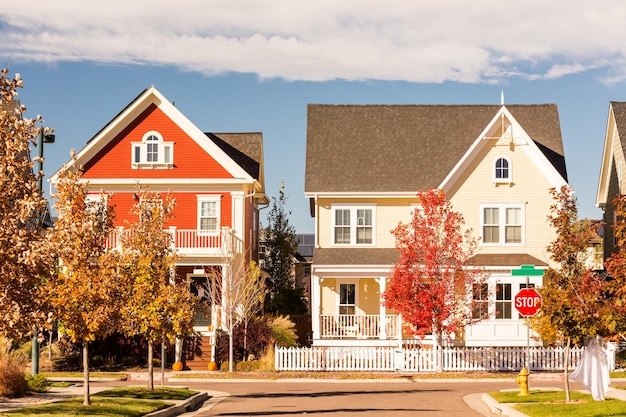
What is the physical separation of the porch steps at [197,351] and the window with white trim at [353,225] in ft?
24.5

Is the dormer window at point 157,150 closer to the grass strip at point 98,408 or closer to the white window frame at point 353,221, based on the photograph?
the white window frame at point 353,221

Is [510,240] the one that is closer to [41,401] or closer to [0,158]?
[41,401]

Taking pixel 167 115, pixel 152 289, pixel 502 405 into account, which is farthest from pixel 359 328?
pixel 502 405

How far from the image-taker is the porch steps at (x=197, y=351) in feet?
135

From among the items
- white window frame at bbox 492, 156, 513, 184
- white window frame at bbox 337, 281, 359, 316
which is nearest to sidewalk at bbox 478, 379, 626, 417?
white window frame at bbox 337, 281, 359, 316

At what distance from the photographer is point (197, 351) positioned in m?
41.3

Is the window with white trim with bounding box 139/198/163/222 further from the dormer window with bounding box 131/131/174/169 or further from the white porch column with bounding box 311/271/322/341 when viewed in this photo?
the dormer window with bounding box 131/131/174/169

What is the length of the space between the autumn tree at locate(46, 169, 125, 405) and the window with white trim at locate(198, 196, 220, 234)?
838 inches

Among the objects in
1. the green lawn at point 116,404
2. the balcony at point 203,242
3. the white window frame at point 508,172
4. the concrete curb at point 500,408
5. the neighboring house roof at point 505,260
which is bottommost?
the concrete curb at point 500,408

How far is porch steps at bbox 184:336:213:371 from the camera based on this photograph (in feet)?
135

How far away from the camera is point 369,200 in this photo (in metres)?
44.8

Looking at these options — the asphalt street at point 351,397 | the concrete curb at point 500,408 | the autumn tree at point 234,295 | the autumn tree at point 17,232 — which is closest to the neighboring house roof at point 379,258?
the autumn tree at point 234,295

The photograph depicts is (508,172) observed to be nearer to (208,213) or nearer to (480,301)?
(480,301)

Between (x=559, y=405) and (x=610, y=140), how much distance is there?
93.3ft
